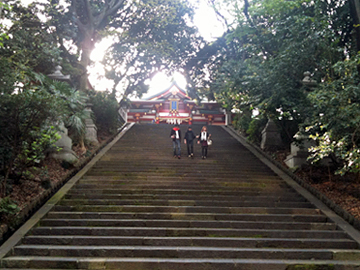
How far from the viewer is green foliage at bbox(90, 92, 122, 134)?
53.2 feet

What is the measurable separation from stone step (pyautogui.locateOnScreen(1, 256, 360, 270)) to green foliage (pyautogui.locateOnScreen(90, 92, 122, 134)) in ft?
35.7

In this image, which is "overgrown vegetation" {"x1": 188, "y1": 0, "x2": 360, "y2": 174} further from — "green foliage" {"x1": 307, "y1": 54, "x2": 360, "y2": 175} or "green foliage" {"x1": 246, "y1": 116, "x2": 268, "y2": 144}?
"green foliage" {"x1": 246, "y1": 116, "x2": 268, "y2": 144}

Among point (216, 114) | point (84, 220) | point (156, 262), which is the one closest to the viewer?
point (156, 262)

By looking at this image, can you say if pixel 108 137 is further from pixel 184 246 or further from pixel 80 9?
pixel 184 246

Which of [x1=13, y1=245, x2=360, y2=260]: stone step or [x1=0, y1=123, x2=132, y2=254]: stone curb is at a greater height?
[x1=0, y1=123, x2=132, y2=254]: stone curb

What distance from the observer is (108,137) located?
51.7 feet

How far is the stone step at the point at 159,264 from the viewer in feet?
18.1

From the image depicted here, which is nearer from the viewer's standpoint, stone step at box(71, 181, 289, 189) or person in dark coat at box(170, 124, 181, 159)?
stone step at box(71, 181, 289, 189)

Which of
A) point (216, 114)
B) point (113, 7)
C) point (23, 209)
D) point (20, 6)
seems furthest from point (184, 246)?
point (216, 114)

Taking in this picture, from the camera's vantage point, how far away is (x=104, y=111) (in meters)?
16.4

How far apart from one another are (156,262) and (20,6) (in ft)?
A: 32.4

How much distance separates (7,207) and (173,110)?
78.5ft

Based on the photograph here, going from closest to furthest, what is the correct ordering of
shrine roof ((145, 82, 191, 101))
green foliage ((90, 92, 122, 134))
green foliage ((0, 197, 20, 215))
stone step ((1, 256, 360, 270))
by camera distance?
1. stone step ((1, 256, 360, 270))
2. green foliage ((0, 197, 20, 215))
3. green foliage ((90, 92, 122, 134))
4. shrine roof ((145, 82, 191, 101))

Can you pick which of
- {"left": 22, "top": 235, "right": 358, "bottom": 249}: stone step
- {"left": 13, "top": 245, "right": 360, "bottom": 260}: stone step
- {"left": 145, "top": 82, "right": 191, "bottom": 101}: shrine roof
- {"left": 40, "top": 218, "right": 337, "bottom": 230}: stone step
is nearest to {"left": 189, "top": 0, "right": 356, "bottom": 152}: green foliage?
{"left": 40, "top": 218, "right": 337, "bottom": 230}: stone step
